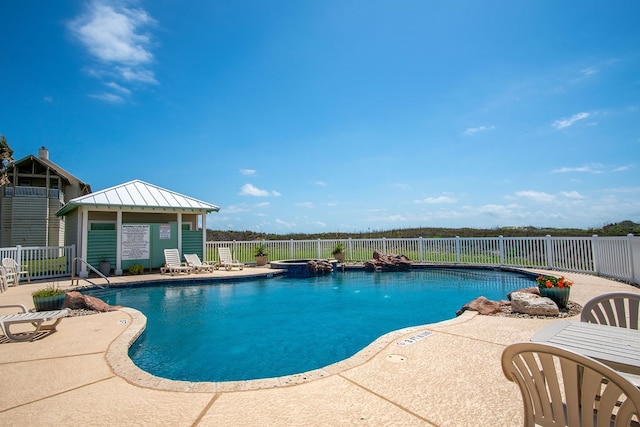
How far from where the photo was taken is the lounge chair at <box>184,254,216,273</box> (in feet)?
39.6

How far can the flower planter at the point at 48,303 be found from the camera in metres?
5.50

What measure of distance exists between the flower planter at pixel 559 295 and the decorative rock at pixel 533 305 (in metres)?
0.23

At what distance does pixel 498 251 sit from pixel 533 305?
8387 mm

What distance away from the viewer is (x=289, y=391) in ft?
9.05

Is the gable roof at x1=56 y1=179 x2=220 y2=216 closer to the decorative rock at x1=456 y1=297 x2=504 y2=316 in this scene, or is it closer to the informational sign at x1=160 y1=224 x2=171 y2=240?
the informational sign at x1=160 y1=224 x2=171 y2=240

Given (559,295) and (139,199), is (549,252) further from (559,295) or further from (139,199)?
(139,199)

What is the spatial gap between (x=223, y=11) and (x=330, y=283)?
340 inches

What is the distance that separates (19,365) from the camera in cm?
349

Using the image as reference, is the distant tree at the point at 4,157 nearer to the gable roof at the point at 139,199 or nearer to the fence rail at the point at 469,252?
the gable roof at the point at 139,199

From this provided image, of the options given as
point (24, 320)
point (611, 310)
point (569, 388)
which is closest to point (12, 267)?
point (24, 320)

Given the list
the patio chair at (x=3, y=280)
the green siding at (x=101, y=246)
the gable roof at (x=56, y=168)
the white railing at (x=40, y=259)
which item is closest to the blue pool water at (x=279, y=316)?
the patio chair at (x=3, y=280)

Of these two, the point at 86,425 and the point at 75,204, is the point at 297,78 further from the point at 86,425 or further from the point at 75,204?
the point at 86,425

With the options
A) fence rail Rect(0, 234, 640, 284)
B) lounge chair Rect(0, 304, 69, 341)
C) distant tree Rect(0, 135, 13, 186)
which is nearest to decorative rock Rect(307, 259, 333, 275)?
fence rail Rect(0, 234, 640, 284)

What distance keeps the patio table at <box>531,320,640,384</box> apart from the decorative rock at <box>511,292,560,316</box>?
11.1 ft
